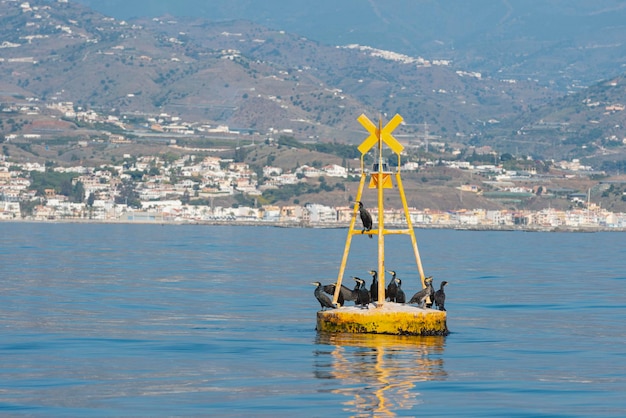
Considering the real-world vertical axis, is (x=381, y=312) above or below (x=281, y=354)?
above

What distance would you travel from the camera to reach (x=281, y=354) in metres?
31.8

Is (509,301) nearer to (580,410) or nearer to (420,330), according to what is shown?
(420,330)

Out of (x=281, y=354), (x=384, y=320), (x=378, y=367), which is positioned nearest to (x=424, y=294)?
(x=384, y=320)

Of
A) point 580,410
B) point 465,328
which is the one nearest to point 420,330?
point 465,328

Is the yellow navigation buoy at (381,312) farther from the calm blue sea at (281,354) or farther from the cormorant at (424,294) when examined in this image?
the cormorant at (424,294)

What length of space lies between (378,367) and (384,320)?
13.0 feet

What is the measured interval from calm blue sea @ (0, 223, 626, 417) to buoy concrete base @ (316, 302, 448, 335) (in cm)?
27

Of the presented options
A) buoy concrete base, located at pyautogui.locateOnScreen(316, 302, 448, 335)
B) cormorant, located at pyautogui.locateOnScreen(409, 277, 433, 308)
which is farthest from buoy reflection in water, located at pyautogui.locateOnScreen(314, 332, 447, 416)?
cormorant, located at pyautogui.locateOnScreen(409, 277, 433, 308)

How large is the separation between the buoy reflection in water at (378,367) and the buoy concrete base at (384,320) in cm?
15

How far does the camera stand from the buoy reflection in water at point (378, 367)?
1012 inches

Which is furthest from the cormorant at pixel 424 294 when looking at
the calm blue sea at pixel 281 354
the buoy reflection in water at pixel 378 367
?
the buoy reflection in water at pixel 378 367

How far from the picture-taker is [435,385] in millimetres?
27422

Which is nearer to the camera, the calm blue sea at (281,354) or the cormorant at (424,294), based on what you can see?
the calm blue sea at (281,354)

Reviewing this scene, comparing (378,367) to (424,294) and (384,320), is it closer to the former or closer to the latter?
(384,320)
